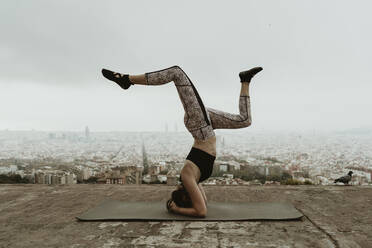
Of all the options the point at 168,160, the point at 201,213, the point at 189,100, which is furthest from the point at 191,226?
the point at 168,160

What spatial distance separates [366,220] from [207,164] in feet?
5.88

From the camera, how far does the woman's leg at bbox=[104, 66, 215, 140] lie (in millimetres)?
3203

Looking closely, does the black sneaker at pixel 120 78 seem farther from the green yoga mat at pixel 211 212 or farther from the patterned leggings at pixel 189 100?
the green yoga mat at pixel 211 212

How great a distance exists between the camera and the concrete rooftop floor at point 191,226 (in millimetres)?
2381

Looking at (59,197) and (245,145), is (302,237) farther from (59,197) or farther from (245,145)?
(245,145)

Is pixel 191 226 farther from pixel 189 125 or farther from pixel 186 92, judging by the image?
pixel 186 92

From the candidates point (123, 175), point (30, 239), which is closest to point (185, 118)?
point (30, 239)

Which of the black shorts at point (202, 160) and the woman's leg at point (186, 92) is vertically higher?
the woman's leg at point (186, 92)

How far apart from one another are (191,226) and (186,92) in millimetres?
1451

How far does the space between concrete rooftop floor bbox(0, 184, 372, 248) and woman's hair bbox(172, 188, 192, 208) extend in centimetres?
31

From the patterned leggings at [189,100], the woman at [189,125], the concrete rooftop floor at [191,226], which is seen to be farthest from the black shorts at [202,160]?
the concrete rooftop floor at [191,226]

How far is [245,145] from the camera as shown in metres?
12.1

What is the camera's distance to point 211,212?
3250mm

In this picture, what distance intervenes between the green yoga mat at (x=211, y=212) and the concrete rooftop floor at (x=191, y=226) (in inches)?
4.3
